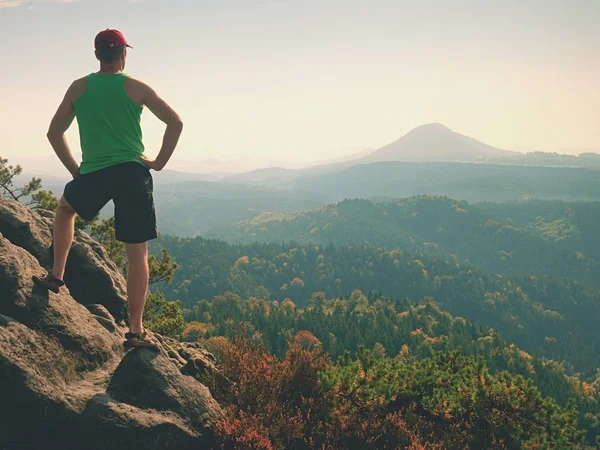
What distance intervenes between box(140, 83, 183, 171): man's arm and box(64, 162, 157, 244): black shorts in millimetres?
313

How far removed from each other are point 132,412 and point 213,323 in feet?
360

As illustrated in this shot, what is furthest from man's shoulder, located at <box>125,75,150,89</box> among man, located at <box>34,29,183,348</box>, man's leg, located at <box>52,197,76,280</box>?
man's leg, located at <box>52,197,76,280</box>

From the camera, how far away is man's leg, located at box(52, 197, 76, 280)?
6.18 m

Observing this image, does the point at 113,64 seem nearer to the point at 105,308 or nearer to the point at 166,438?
the point at 105,308

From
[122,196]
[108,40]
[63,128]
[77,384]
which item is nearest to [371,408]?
[77,384]

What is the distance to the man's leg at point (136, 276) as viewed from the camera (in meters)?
6.13

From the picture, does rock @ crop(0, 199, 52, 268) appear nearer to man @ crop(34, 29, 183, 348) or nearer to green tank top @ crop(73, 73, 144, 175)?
man @ crop(34, 29, 183, 348)

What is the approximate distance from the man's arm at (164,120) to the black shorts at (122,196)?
0.31m

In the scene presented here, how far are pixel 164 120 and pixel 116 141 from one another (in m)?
0.67

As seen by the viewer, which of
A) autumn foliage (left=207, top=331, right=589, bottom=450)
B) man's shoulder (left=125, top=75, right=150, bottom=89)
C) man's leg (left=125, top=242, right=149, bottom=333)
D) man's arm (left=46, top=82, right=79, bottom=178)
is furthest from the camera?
autumn foliage (left=207, top=331, right=589, bottom=450)

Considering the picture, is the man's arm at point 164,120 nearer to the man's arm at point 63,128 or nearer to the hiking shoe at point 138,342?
the man's arm at point 63,128

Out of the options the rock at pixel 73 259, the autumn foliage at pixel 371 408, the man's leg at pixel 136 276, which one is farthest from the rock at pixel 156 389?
the rock at pixel 73 259

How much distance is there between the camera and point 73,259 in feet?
26.6

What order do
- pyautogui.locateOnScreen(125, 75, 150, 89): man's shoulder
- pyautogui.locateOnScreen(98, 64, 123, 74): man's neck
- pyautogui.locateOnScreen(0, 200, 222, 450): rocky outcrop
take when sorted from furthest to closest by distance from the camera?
pyautogui.locateOnScreen(98, 64, 123, 74): man's neck → pyautogui.locateOnScreen(125, 75, 150, 89): man's shoulder → pyautogui.locateOnScreen(0, 200, 222, 450): rocky outcrop
